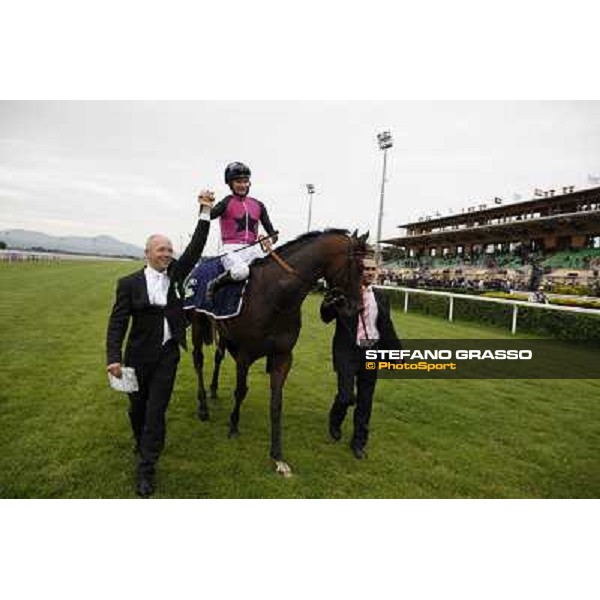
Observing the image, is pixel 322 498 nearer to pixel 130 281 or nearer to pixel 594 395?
pixel 130 281

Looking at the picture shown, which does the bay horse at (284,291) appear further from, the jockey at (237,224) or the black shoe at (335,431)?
the black shoe at (335,431)

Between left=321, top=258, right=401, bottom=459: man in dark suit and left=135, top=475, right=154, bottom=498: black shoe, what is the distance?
168 cm

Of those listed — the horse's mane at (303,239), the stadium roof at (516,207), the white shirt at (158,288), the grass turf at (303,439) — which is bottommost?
the grass turf at (303,439)

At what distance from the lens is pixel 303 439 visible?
4.07 meters

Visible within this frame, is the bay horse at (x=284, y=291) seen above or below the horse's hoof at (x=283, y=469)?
above

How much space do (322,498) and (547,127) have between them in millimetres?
3604

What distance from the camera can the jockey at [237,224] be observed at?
3713 millimetres

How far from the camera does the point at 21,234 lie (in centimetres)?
450

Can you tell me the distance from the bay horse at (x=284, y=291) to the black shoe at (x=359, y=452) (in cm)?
68

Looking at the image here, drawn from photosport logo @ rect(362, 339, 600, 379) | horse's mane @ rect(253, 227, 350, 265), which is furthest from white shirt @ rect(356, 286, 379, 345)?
horse's mane @ rect(253, 227, 350, 265)

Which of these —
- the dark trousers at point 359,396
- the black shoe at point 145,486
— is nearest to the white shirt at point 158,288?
the black shoe at point 145,486

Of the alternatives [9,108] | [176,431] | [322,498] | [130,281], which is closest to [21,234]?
[9,108]

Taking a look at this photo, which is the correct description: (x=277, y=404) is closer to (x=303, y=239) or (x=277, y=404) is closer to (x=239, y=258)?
(x=239, y=258)

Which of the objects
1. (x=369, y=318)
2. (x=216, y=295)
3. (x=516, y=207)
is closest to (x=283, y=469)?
(x=369, y=318)
